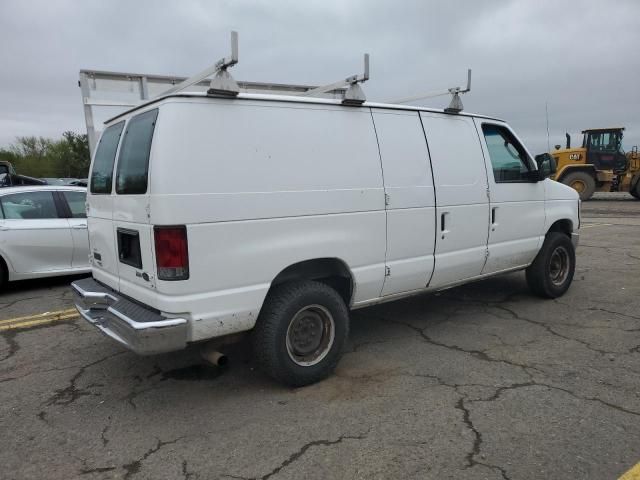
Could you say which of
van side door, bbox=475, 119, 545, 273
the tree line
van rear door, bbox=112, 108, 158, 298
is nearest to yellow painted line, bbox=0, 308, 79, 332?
van rear door, bbox=112, 108, 158, 298

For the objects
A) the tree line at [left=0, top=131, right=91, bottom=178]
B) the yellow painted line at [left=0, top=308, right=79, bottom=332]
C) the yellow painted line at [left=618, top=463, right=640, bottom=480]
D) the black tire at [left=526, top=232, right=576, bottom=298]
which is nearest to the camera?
the yellow painted line at [left=618, top=463, right=640, bottom=480]

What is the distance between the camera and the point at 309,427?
10.4 feet

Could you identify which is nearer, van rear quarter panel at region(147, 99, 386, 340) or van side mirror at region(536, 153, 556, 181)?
van rear quarter panel at region(147, 99, 386, 340)

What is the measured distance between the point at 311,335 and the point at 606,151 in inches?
913

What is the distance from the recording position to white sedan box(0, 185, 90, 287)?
21.7ft

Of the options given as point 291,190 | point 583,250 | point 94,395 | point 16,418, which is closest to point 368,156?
point 291,190

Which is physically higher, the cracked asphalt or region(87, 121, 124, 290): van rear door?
region(87, 121, 124, 290): van rear door

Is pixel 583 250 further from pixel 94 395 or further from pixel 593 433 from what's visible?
pixel 94 395

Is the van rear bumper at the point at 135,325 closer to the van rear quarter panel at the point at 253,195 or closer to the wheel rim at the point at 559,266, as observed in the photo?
the van rear quarter panel at the point at 253,195

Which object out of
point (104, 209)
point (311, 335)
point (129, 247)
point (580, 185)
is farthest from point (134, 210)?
point (580, 185)

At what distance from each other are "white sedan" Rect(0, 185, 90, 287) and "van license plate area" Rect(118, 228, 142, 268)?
3.81 m

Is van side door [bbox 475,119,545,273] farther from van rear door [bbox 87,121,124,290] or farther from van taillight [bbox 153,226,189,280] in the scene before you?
van rear door [bbox 87,121,124,290]

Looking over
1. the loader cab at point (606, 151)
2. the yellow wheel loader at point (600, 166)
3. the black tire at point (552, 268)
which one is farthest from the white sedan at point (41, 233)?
the loader cab at point (606, 151)

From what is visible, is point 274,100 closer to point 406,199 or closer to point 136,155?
point 136,155
